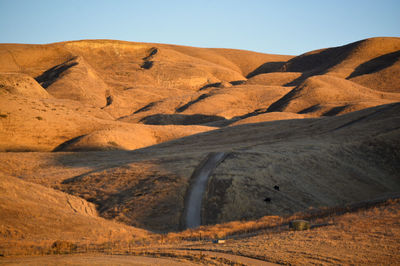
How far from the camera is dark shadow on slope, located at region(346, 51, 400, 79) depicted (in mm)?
108000

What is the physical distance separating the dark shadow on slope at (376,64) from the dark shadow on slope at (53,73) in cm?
7004

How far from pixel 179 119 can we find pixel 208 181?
5356cm

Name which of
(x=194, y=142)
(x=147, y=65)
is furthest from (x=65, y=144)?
(x=147, y=65)

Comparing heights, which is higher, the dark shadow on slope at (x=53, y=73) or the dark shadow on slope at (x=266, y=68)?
the dark shadow on slope at (x=266, y=68)

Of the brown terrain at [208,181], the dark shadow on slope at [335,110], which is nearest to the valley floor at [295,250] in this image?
the brown terrain at [208,181]

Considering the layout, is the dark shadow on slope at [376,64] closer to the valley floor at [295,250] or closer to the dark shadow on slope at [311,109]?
the dark shadow on slope at [311,109]

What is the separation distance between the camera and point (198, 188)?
30.0m

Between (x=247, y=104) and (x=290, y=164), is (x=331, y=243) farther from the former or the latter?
(x=247, y=104)

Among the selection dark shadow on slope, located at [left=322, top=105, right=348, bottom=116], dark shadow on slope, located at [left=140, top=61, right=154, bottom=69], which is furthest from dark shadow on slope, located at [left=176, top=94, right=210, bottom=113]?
dark shadow on slope, located at [left=140, top=61, right=154, bottom=69]

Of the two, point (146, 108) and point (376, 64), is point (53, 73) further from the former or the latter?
point (376, 64)

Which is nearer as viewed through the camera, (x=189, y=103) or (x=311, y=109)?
(x=311, y=109)

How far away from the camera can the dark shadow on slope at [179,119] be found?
82625mm

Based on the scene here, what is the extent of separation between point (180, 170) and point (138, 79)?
90.7 m

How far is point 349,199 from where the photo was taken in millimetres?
31109
